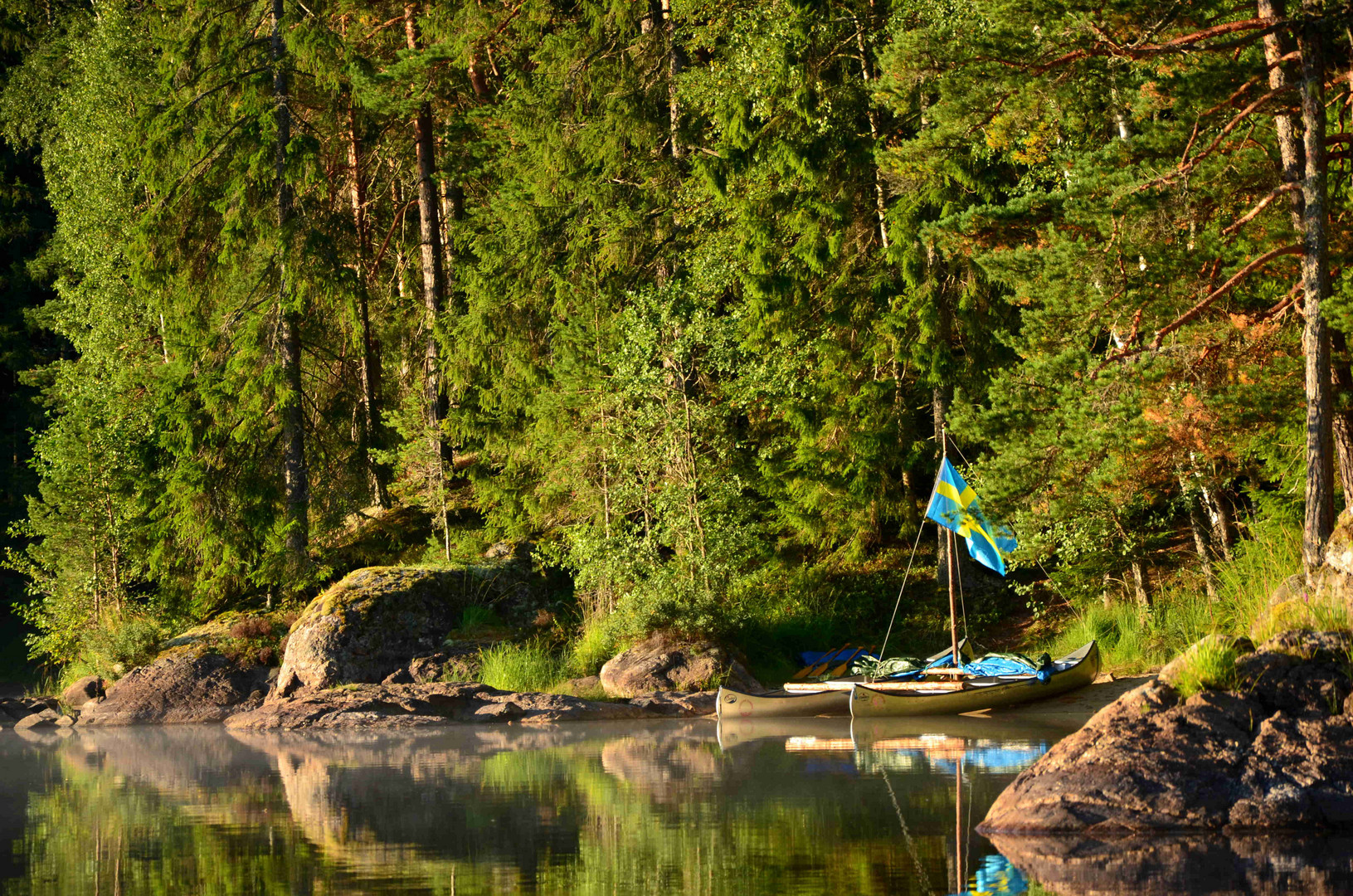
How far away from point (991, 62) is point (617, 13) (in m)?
10.5

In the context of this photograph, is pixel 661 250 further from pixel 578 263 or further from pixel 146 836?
pixel 146 836

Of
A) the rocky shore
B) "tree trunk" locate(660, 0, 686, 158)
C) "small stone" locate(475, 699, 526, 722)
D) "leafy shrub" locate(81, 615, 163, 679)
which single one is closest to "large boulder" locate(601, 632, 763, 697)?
the rocky shore

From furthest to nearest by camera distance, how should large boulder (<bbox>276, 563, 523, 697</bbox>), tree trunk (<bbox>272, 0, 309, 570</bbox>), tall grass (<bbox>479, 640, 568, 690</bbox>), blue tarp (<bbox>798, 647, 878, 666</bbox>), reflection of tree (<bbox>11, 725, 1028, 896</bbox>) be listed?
tree trunk (<bbox>272, 0, 309, 570</bbox>) → large boulder (<bbox>276, 563, 523, 697</bbox>) → tall grass (<bbox>479, 640, 568, 690</bbox>) → blue tarp (<bbox>798, 647, 878, 666</bbox>) → reflection of tree (<bbox>11, 725, 1028, 896</bbox>)

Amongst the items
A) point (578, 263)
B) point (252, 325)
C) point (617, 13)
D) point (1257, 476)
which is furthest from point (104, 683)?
point (1257, 476)

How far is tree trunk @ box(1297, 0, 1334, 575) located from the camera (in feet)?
44.2

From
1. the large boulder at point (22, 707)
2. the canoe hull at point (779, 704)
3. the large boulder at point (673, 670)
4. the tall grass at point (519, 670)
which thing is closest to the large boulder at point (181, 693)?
the large boulder at point (22, 707)

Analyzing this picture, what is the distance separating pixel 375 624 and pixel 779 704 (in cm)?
731

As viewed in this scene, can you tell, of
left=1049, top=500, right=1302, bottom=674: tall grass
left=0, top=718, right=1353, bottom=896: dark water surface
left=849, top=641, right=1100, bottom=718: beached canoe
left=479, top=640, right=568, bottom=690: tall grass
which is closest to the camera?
left=0, top=718, right=1353, bottom=896: dark water surface

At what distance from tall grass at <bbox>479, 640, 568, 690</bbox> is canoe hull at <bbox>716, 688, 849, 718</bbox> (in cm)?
388

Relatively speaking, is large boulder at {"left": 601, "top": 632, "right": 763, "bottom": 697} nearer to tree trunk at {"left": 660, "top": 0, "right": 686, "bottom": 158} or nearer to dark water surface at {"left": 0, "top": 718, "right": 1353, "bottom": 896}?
dark water surface at {"left": 0, "top": 718, "right": 1353, "bottom": 896}

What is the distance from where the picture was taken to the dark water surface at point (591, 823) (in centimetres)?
749

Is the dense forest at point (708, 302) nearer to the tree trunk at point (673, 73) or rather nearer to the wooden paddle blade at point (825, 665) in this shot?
the tree trunk at point (673, 73)

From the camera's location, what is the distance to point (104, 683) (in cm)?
2241

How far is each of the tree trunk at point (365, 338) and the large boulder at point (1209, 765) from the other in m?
19.5
